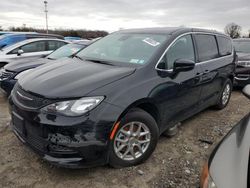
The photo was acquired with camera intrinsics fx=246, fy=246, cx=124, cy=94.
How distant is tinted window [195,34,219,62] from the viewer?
13.4 ft

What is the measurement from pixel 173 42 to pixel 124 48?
2.34ft

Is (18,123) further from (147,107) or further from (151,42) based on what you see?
(151,42)

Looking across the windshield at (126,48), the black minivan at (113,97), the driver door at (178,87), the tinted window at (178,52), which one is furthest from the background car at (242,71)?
the windshield at (126,48)

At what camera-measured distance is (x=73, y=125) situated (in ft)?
7.96

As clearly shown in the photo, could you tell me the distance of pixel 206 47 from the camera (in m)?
4.34

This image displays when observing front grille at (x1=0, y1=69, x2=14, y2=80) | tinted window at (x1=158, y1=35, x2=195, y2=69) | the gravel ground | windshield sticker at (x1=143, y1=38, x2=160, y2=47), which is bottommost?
the gravel ground

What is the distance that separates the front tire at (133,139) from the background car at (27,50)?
5.13m

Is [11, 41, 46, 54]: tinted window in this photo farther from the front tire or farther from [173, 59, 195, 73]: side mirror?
the front tire

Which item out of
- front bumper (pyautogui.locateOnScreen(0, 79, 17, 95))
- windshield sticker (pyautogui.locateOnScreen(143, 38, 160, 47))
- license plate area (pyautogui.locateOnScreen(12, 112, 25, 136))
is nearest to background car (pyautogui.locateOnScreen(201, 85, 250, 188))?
windshield sticker (pyautogui.locateOnScreen(143, 38, 160, 47))

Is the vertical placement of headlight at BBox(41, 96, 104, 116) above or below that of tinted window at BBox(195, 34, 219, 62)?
below

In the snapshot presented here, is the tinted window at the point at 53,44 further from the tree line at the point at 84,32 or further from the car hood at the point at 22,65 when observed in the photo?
the tree line at the point at 84,32

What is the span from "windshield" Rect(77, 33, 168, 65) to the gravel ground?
52.6 inches

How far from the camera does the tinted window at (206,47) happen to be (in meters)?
4.09

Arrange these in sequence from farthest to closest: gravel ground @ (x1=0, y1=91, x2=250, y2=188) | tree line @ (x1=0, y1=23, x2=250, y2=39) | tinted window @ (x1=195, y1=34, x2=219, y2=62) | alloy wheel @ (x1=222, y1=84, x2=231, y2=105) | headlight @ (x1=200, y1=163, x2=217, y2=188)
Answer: tree line @ (x1=0, y1=23, x2=250, y2=39)
alloy wheel @ (x1=222, y1=84, x2=231, y2=105)
tinted window @ (x1=195, y1=34, x2=219, y2=62)
gravel ground @ (x1=0, y1=91, x2=250, y2=188)
headlight @ (x1=200, y1=163, x2=217, y2=188)
